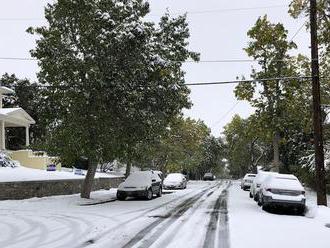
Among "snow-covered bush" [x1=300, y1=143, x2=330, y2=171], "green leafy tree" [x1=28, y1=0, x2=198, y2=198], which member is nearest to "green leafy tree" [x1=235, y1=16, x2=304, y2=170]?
"snow-covered bush" [x1=300, y1=143, x2=330, y2=171]

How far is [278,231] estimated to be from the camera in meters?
14.6

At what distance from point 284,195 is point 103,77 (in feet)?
31.5

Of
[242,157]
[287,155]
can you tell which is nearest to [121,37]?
[287,155]

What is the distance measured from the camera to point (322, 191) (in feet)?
71.0

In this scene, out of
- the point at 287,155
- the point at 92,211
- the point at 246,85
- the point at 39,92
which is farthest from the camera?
the point at 287,155

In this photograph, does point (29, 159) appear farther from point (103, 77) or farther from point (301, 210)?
point (301, 210)

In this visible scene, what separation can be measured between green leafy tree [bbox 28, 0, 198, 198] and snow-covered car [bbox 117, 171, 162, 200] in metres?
2.09

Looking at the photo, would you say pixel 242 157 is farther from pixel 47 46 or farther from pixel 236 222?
pixel 236 222

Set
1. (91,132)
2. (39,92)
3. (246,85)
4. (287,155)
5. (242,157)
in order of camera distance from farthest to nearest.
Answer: (242,157), (287,155), (246,85), (39,92), (91,132)

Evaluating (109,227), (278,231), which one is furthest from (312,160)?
(109,227)

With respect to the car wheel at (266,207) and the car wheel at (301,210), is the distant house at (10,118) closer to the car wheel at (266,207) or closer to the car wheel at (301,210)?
the car wheel at (266,207)

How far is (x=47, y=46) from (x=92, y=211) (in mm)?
9451

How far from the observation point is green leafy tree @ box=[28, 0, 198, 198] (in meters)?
24.3

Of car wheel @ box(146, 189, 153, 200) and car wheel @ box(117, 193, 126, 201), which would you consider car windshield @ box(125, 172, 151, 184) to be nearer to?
car wheel @ box(146, 189, 153, 200)
